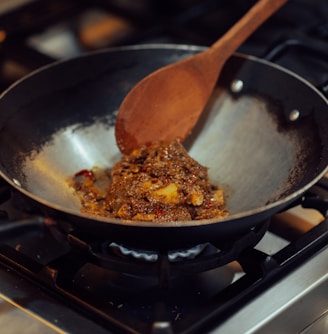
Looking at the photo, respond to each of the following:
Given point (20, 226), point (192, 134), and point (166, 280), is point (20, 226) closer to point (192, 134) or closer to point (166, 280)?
point (166, 280)

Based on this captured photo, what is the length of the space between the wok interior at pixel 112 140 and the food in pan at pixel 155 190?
34 millimetres

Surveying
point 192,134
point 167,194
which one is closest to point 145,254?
point 167,194

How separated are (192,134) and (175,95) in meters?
→ 0.08

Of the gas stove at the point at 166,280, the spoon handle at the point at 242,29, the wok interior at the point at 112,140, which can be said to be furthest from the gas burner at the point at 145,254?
the spoon handle at the point at 242,29

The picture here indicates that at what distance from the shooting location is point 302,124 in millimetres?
920

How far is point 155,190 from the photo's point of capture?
845 mm

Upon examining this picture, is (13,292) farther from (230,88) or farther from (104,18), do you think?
(104,18)

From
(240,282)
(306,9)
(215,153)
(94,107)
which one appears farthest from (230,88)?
(306,9)

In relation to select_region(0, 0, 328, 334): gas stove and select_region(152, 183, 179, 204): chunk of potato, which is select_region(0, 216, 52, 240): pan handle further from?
select_region(152, 183, 179, 204): chunk of potato

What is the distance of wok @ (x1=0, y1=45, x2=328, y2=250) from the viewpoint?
2.92 feet

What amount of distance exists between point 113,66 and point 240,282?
1.48 feet

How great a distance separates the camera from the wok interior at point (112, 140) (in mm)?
893

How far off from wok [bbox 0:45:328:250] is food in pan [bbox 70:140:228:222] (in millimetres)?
36

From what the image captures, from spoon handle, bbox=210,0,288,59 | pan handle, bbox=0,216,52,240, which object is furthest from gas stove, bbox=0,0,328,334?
spoon handle, bbox=210,0,288,59
